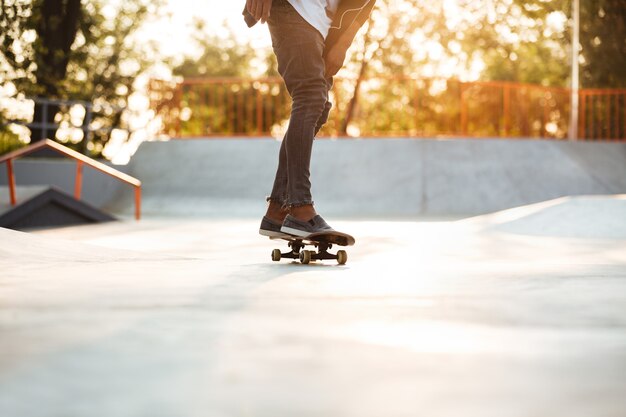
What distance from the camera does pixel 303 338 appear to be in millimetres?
2205

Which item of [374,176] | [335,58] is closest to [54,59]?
[374,176]

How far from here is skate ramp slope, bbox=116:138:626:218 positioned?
590 inches

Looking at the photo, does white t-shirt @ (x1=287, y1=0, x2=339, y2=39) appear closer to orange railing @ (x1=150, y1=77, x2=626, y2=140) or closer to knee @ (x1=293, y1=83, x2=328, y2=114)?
knee @ (x1=293, y1=83, x2=328, y2=114)

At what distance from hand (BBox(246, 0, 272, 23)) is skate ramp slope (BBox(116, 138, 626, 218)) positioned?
32.5 ft

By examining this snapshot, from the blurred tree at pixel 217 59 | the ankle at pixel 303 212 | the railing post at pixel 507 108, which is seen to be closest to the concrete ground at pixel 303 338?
the ankle at pixel 303 212

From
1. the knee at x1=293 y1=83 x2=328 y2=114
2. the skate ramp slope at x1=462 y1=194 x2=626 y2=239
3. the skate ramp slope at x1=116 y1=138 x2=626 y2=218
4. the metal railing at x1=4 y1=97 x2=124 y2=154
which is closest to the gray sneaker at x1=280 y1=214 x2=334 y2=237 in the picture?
the knee at x1=293 y1=83 x2=328 y2=114

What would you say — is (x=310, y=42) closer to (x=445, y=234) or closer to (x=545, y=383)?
(x=545, y=383)

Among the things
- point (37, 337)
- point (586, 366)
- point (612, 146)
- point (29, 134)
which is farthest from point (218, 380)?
point (612, 146)

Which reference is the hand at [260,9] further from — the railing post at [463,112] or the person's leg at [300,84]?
the railing post at [463,112]

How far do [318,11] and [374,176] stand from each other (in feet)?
36.5

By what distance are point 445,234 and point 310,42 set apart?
12.8 ft

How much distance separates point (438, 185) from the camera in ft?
51.1

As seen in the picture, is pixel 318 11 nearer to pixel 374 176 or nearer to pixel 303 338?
pixel 303 338

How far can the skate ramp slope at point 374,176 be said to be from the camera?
1498 centimetres
